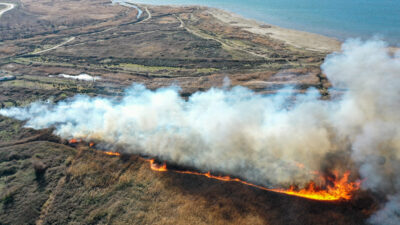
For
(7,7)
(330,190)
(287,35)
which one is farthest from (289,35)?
(7,7)

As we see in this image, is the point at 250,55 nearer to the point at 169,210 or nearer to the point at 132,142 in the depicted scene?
the point at 132,142

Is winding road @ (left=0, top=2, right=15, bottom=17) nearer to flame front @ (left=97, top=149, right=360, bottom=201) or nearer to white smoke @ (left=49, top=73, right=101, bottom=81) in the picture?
white smoke @ (left=49, top=73, right=101, bottom=81)

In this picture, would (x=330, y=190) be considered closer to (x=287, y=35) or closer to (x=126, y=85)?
(x=126, y=85)

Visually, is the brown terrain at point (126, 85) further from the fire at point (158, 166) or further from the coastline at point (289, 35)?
the coastline at point (289, 35)

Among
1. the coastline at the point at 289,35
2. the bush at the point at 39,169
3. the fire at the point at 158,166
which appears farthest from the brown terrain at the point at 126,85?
the coastline at the point at 289,35

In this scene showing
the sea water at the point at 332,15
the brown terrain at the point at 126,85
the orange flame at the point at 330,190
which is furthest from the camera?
the sea water at the point at 332,15

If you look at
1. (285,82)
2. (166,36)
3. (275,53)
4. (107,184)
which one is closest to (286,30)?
(275,53)

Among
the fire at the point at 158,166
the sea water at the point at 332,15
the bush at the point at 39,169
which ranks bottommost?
the bush at the point at 39,169

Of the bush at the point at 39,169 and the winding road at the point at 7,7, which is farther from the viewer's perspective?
the winding road at the point at 7,7
